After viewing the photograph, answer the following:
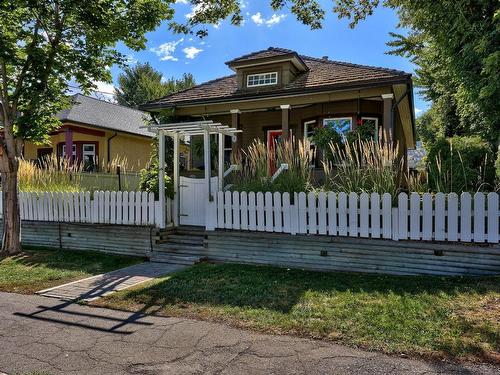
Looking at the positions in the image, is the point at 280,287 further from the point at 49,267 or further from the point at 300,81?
the point at 300,81

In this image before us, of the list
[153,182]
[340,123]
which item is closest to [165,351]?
[153,182]

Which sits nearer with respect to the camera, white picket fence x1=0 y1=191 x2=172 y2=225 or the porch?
white picket fence x1=0 y1=191 x2=172 y2=225

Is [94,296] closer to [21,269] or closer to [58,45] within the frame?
[21,269]

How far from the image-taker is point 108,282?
6.85 metres

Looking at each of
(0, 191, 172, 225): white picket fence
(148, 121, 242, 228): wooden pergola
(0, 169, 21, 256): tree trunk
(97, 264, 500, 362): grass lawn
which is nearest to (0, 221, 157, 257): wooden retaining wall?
(0, 191, 172, 225): white picket fence

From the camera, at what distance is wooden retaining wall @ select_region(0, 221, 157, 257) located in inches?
354

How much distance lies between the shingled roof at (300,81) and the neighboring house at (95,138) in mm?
3644

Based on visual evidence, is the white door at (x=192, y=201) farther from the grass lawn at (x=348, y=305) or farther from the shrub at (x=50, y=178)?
the shrub at (x=50, y=178)

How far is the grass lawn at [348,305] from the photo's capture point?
401 cm

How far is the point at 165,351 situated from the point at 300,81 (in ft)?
35.3

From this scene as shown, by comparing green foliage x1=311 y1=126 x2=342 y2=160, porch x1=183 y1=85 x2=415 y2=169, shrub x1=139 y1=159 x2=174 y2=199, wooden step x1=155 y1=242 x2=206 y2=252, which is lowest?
wooden step x1=155 y1=242 x2=206 y2=252

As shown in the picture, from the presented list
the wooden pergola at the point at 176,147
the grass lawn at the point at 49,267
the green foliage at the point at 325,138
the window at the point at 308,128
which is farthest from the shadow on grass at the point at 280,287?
the window at the point at 308,128

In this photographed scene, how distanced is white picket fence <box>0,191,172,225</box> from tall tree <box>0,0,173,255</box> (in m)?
0.85

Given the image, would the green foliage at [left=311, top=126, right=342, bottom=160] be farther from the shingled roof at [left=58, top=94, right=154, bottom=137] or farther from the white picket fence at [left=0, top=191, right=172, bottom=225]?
the shingled roof at [left=58, top=94, right=154, bottom=137]
